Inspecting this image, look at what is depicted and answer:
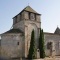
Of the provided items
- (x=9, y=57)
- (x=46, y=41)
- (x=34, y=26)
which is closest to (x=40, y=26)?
(x=34, y=26)

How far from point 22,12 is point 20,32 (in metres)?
4.23

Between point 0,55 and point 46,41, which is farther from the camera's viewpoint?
point 46,41

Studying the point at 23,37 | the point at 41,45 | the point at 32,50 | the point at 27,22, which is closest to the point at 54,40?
the point at 41,45

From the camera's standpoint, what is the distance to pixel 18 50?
27047mm

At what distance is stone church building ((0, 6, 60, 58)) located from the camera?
1051 inches

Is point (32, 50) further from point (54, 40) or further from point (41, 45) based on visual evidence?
point (54, 40)

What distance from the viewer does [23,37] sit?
27.8 m

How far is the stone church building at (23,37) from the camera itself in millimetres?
26703

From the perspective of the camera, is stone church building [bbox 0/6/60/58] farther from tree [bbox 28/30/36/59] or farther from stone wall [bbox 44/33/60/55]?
tree [bbox 28/30/36/59]

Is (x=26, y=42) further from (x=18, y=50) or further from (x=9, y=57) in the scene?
(x=9, y=57)

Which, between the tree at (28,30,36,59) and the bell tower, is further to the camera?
the bell tower

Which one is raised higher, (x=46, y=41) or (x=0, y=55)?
(x=46, y=41)

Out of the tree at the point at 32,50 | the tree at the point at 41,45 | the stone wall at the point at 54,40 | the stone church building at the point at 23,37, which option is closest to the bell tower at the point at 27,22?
the stone church building at the point at 23,37

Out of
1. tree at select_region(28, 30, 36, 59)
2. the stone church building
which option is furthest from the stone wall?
tree at select_region(28, 30, 36, 59)
